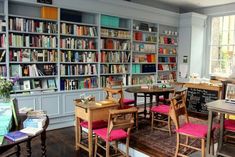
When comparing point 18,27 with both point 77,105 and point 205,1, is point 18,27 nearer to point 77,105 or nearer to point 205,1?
point 77,105

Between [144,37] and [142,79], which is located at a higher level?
[144,37]

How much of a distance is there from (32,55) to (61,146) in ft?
6.51

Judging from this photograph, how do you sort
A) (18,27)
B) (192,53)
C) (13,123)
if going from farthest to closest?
(192,53), (18,27), (13,123)

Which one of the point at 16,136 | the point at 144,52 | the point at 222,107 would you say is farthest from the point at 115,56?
the point at 16,136

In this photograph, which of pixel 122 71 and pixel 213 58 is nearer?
pixel 122 71

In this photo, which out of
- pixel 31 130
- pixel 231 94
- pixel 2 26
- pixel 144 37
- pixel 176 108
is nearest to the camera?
pixel 31 130

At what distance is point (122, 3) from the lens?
5664 mm

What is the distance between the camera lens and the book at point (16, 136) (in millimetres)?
1929

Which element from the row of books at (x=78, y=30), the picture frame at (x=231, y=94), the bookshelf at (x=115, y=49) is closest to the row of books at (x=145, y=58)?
the bookshelf at (x=115, y=49)

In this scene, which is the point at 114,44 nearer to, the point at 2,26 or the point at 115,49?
the point at 115,49

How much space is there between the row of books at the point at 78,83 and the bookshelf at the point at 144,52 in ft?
4.41

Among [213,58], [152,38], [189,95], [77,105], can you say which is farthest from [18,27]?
[213,58]

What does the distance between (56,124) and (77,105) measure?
5.35 feet

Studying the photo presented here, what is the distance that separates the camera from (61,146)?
3789 millimetres
